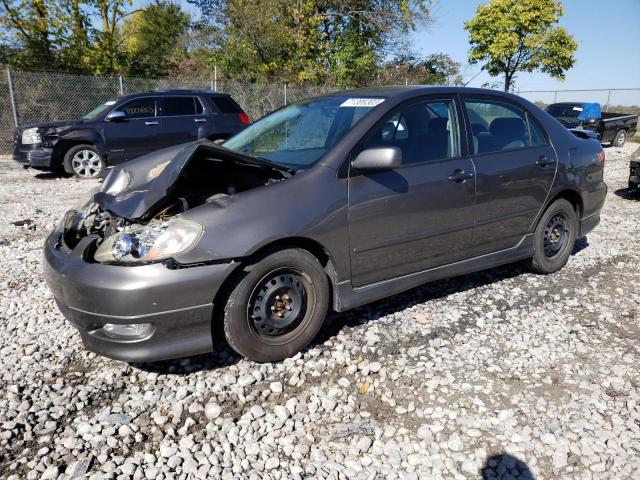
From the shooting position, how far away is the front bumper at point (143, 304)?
8.43 ft

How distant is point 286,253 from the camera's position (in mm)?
2945

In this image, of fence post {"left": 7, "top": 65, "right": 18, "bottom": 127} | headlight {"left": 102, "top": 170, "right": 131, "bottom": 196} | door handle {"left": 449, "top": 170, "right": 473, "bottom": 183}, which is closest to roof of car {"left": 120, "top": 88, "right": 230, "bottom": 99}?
fence post {"left": 7, "top": 65, "right": 18, "bottom": 127}

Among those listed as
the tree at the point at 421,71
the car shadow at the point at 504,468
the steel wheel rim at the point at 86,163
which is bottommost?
the car shadow at the point at 504,468

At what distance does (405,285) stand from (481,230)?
2.88 ft

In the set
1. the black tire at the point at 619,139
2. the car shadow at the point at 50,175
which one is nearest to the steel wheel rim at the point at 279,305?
the car shadow at the point at 50,175

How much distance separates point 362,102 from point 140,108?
786 centimetres

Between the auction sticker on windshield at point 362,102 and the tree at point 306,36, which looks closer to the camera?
the auction sticker on windshield at point 362,102

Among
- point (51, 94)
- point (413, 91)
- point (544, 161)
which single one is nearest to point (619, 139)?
point (544, 161)

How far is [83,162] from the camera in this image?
9.92 metres

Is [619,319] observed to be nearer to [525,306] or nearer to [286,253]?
[525,306]

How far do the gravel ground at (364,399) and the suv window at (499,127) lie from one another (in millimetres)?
1314

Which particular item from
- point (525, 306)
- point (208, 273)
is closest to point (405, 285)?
point (525, 306)

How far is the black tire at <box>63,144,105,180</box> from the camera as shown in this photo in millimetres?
9766

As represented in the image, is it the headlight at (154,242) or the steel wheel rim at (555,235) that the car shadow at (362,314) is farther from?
the headlight at (154,242)
